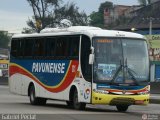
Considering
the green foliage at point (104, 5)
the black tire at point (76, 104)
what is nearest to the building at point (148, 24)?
the green foliage at point (104, 5)

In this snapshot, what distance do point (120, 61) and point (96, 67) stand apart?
2.99ft

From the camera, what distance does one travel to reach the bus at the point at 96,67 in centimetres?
2342

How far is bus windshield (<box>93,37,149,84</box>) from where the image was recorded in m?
23.5

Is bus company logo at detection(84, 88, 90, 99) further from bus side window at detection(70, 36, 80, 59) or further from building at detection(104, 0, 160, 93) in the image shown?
building at detection(104, 0, 160, 93)

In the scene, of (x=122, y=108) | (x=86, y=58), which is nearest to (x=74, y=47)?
(x=86, y=58)

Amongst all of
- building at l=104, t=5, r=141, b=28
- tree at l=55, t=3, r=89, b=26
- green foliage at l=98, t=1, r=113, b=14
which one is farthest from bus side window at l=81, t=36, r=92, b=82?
green foliage at l=98, t=1, r=113, b=14

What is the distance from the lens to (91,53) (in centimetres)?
2342

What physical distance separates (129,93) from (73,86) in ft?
8.16

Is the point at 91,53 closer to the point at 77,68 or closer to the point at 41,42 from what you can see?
the point at 77,68

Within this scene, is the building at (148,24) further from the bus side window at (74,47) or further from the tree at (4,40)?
the tree at (4,40)

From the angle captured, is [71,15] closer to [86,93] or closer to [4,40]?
[86,93]

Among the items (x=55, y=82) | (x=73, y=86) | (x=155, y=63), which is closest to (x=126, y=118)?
(x=73, y=86)

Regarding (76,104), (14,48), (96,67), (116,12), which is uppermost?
(116,12)

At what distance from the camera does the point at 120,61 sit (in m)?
23.6
